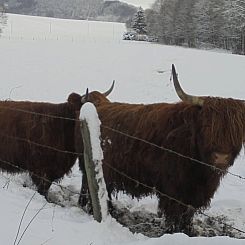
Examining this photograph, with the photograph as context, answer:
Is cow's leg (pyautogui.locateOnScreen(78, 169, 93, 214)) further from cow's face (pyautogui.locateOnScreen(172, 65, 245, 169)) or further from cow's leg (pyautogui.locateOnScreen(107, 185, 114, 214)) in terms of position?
cow's face (pyautogui.locateOnScreen(172, 65, 245, 169))

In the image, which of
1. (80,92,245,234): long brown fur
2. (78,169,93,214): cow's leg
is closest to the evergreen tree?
(78,169,93,214): cow's leg

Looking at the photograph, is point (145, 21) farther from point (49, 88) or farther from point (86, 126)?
point (86, 126)

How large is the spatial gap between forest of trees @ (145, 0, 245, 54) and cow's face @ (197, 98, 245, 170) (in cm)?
4917

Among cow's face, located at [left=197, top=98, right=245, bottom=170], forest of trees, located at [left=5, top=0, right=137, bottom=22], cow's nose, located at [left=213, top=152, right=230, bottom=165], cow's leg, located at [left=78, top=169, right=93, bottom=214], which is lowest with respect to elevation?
cow's leg, located at [left=78, top=169, right=93, bottom=214]

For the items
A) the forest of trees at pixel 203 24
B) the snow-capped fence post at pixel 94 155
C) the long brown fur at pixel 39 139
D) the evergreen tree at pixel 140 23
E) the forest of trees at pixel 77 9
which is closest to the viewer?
the snow-capped fence post at pixel 94 155

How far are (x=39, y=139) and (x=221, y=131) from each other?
8.36ft

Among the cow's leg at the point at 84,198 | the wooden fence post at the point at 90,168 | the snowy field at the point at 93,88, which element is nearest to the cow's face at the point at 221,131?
the snowy field at the point at 93,88

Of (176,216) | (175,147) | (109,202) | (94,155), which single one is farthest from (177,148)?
(109,202)

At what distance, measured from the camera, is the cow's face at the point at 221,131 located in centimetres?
432

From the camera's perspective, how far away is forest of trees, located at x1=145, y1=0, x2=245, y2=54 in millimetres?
53472

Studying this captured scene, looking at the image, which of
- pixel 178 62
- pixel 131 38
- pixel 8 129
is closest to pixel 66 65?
pixel 178 62

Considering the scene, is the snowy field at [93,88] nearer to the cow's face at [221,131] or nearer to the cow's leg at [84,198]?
the cow's leg at [84,198]

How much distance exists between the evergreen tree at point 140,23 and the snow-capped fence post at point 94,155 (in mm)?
75222

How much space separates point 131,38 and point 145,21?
13.5 meters
